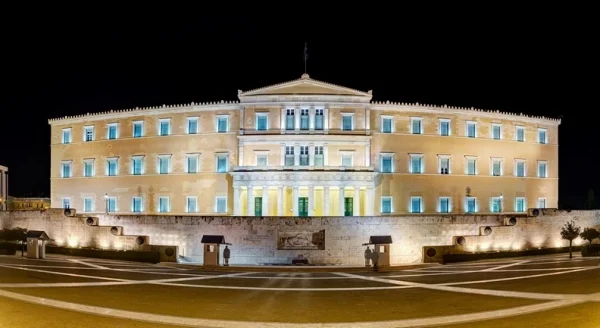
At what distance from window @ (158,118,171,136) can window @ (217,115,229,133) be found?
585cm

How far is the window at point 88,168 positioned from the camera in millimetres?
57344

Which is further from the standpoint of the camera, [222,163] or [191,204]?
[191,204]

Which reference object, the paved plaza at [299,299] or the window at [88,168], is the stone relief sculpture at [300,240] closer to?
the paved plaza at [299,299]

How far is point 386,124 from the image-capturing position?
5275 centimetres

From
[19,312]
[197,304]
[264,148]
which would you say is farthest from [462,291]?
[264,148]

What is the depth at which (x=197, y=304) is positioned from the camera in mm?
16094

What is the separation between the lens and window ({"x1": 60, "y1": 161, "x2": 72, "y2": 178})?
58.7 m

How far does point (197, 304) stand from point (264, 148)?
3521 centimetres

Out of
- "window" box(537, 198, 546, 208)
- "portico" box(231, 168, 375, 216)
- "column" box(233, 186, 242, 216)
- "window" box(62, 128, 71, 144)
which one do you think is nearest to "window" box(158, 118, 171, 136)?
"portico" box(231, 168, 375, 216)

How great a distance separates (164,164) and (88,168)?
10105 millimetres

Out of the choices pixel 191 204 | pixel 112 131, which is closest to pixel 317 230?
pixel 191 204

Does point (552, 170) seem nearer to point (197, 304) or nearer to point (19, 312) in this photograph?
point (197, 304)

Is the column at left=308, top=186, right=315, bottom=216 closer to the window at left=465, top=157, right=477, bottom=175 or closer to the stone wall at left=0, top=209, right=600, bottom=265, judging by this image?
the stone wall at left=0, top=209, right=600, bottom=265

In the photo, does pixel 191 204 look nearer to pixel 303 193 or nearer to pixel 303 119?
pixel 303 193
